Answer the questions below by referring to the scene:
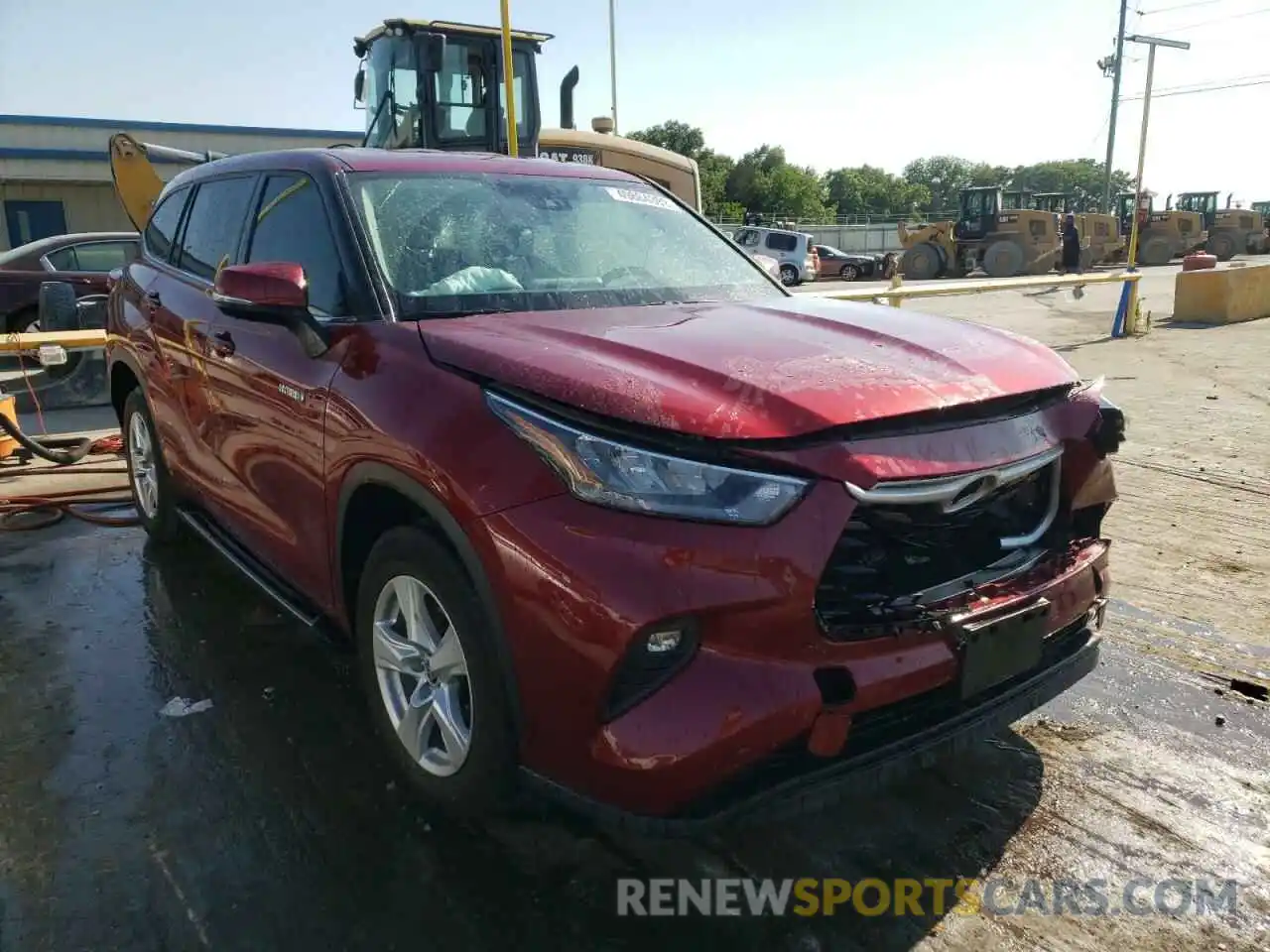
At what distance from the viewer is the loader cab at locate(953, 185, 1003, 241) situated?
105ft

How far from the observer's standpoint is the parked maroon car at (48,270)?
1089 centimetres

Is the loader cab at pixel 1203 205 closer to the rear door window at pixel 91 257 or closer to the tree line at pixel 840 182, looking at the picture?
the tree line at pixel 840 182

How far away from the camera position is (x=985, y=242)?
32.0m

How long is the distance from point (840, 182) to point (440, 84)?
95.6 meters

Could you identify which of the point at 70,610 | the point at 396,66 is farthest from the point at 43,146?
the point at 70,610

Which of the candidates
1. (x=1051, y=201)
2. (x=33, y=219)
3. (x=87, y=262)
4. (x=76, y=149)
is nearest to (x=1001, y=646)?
(x=87, y=262)

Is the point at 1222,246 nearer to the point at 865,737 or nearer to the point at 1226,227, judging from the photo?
the point at 1226,227

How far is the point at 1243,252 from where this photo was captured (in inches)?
1617

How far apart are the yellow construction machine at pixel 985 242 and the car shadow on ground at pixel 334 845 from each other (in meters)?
31.0

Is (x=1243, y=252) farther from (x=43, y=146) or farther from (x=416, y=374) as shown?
(x=416, y=374)

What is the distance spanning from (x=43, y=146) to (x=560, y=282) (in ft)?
96.4

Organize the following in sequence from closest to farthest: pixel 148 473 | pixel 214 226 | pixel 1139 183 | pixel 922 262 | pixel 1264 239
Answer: pixel 214 226 → pixel 148 473 → pixel 1139 183 → pixel 922 262 → pixel 1264 239

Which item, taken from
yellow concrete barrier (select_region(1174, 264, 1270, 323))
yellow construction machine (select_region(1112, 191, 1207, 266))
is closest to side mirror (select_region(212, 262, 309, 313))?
yellow concrete barrier (select_region(1174, 264, 1270, 323))

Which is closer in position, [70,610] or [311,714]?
[311,714]
